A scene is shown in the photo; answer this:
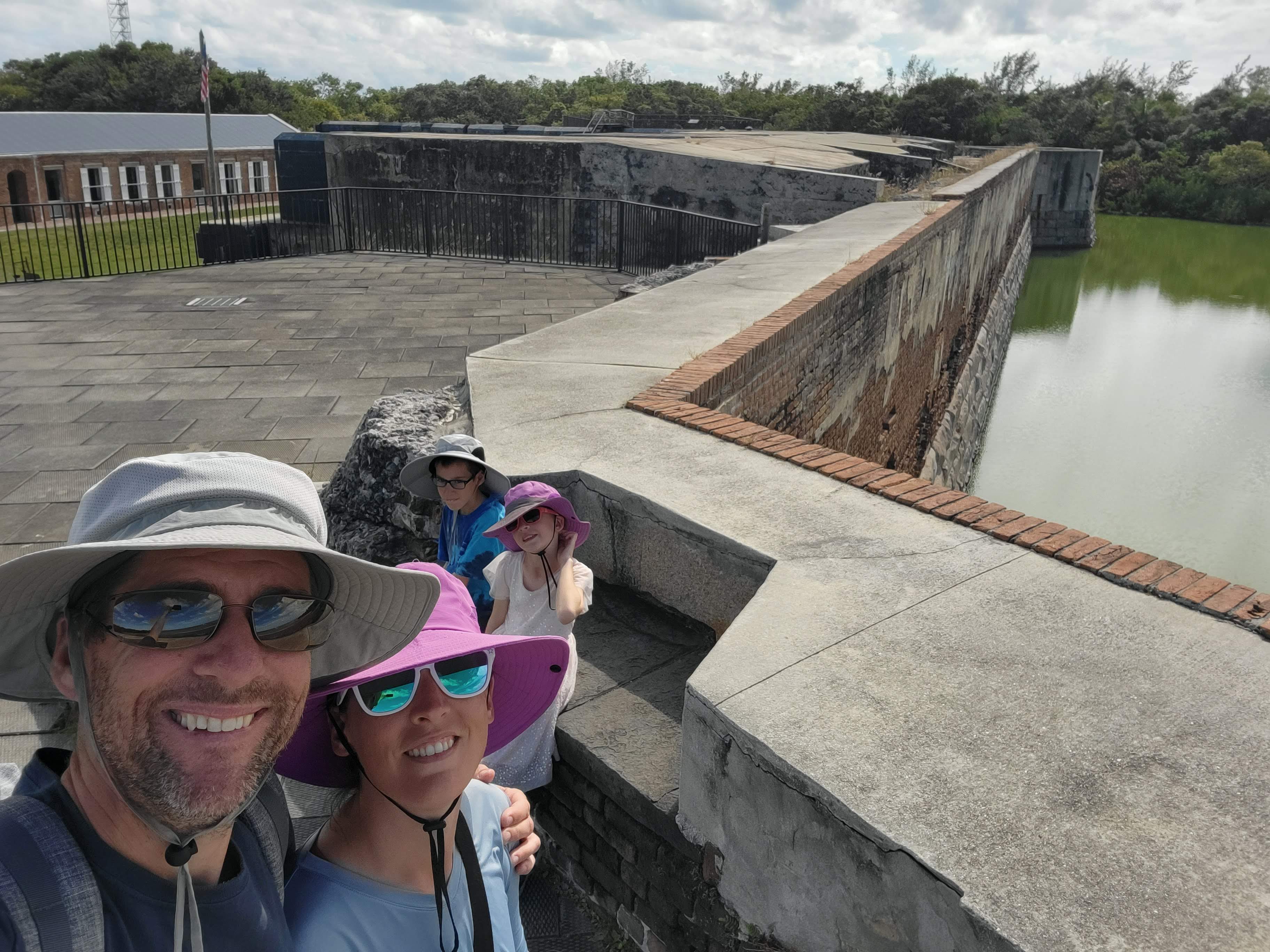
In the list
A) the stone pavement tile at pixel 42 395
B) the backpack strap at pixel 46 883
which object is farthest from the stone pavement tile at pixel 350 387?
the backpack strap at pixel 46 883

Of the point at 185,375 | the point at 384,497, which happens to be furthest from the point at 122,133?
the point at 384,497

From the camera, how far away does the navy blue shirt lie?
102 centimetres

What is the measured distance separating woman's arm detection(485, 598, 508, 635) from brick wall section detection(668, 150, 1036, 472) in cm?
219

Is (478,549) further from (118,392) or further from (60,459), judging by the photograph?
(118,392)

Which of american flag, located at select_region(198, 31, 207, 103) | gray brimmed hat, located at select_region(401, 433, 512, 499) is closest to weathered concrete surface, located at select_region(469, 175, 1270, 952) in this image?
gray brimmed hat, located at select_region(401, 433, 512, 499)

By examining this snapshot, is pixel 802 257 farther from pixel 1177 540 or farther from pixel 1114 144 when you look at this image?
pixel 1114 144

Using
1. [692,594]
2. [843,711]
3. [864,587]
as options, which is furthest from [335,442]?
[843,711]

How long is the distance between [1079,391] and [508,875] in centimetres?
1961

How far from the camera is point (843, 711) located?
7.72ft

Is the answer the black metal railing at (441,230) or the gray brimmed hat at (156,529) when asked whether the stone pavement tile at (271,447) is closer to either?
the gray brimmed hat at (156,529)

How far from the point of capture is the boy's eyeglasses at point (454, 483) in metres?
3.26

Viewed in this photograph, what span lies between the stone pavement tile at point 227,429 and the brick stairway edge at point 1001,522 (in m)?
2.95

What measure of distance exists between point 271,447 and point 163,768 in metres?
5.32

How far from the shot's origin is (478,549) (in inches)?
128
